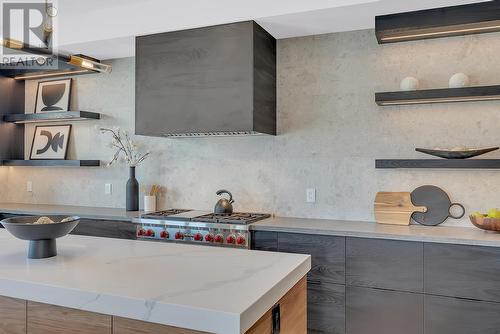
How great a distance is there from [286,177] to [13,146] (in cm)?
313

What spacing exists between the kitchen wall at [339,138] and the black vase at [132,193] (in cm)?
17

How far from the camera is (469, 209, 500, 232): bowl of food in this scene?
239 cm

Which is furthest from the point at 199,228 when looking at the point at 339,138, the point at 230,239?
A: the point at 339,138

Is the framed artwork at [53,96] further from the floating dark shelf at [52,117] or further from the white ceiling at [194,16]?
the white ceiling at [194,16]

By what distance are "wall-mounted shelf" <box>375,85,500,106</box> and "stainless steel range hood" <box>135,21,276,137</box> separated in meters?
0.89

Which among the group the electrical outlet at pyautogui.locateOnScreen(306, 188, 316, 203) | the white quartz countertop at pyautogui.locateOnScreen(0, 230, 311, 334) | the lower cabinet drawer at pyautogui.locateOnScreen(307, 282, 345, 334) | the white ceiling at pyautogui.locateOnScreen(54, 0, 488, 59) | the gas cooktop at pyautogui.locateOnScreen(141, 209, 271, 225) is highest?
the white ceiling at pyautogui.locateOnScreen(54, 0, 488, 59)

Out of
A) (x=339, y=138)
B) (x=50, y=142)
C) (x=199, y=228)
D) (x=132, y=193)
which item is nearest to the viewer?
(x=199, y=228)

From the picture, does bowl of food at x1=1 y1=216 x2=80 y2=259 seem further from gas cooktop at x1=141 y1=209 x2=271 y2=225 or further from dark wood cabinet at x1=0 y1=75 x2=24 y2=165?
dark wood cabinet at x1=0 y1=75 x2=24 y2=165

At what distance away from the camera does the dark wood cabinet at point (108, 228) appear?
324cm

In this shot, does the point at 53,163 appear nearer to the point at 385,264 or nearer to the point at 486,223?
the point at 385,264

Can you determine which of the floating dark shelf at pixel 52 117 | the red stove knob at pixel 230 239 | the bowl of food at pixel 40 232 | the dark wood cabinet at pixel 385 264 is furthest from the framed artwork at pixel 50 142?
the dark wood cabinet at pixel 385 264

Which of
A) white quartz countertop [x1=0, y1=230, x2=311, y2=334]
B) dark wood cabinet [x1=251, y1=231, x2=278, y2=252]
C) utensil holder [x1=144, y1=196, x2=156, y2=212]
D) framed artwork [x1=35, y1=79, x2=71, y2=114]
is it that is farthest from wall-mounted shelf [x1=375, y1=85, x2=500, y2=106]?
framed artwork [x1=35, y1=79, x2=71, y2=114]

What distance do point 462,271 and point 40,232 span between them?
2226 mm

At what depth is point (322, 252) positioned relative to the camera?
8.61 feet
